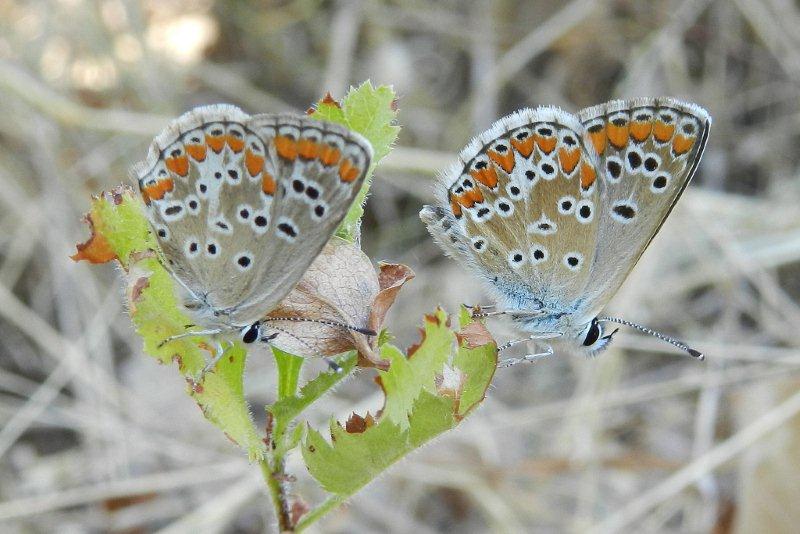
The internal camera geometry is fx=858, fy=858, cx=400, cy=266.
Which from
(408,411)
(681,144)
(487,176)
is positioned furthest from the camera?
(487,176)

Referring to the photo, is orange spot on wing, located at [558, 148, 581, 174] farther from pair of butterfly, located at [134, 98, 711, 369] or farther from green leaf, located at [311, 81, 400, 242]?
green leaf, located at [311, 81, 400, 242]

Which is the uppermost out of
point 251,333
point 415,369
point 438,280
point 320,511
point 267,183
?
point 438,280

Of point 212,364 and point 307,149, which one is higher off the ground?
point 307,149

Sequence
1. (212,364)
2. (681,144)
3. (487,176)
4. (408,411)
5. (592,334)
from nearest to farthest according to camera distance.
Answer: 1. (408,411)
2. (212,364)
3. (681,144)
4. (487,176)
5. (592,334)

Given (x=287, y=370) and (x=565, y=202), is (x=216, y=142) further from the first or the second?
(x=565, y=202)

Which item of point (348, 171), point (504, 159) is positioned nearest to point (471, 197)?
point (504, 159)

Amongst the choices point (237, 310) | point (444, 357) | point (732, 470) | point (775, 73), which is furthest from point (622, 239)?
point (775, 73)

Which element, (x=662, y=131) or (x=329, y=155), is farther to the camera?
(x=662, y=131)

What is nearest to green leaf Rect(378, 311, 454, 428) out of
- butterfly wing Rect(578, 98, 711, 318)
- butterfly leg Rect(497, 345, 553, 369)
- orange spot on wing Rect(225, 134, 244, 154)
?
butterfly leg Rect(497, 345, 553, 369)
